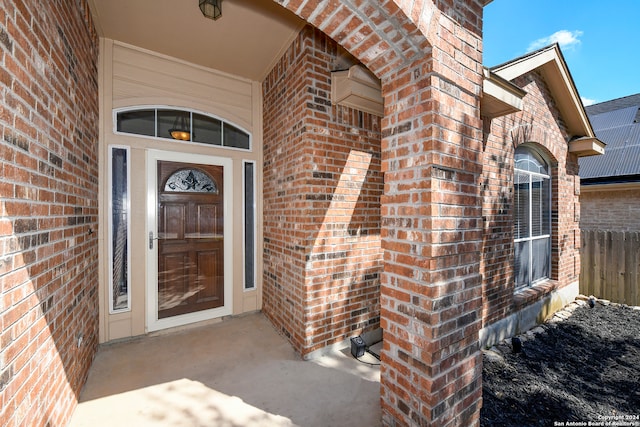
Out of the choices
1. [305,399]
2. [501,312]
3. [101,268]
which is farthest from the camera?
[501,312]

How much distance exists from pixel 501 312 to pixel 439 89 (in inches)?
134

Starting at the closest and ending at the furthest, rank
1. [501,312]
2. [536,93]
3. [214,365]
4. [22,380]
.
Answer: [22,380] < [214,365] < [501,312] < [536,93]

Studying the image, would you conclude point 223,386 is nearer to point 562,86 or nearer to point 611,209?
point 562,86

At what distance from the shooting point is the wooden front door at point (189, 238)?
3.41 metres

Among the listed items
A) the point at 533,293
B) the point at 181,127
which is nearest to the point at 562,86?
the point at 533,293

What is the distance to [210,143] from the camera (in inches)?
144

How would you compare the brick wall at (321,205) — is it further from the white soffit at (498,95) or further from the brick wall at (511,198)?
the brick wall at (511,198)

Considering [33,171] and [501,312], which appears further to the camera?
[501,312]

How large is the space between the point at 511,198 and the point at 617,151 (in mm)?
8048

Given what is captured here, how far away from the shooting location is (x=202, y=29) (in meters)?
2.88

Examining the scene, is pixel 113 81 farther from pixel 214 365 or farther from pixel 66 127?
pixel 214 365

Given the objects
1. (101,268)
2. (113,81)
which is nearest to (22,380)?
(101,268)

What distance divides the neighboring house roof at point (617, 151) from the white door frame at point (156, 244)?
9.33 meters

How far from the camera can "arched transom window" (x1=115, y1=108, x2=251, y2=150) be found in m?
3.24
